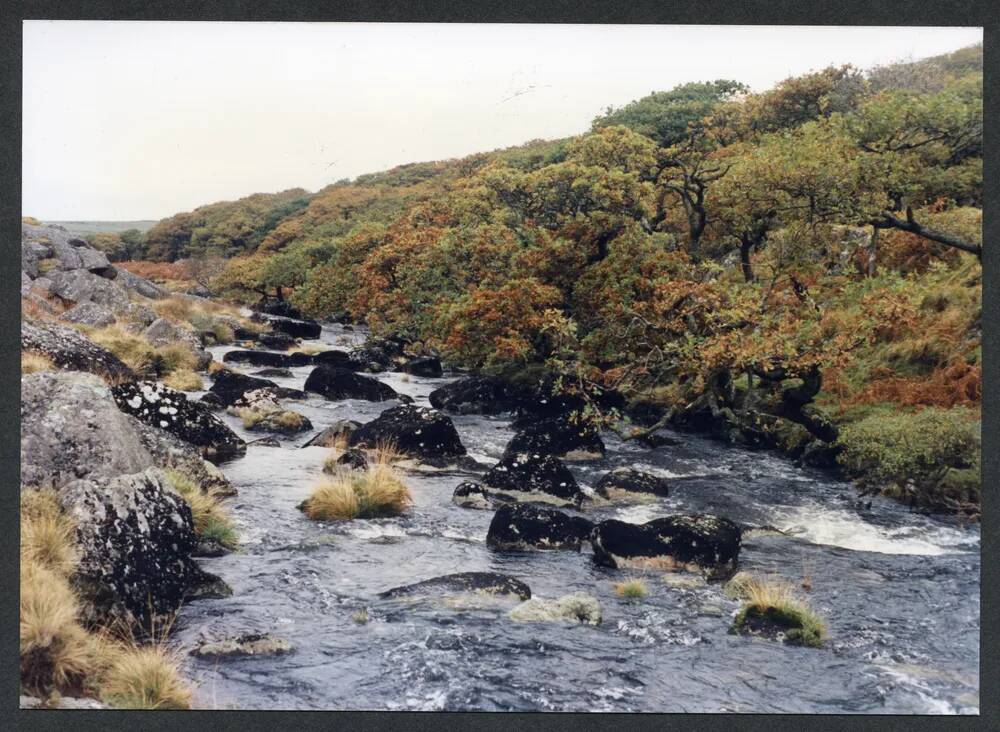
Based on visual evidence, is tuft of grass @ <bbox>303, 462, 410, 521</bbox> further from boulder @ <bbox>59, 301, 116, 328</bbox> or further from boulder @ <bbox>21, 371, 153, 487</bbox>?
boulder @ <bbox>59, 301, 116, 328</bbox>

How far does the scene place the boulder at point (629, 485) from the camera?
32.9 feet

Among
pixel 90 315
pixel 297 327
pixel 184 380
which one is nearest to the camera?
pixel 90 315

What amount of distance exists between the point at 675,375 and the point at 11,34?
1007cm

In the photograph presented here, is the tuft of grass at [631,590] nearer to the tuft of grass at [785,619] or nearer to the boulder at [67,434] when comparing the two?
the tuft of grass at [785,619]

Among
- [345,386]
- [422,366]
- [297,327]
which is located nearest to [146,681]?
[345,386]

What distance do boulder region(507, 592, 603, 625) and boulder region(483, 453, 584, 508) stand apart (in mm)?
2276

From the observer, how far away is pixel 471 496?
32.9 feet

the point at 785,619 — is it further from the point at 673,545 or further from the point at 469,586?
the point at 469,586

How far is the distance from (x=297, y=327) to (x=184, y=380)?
7.17m

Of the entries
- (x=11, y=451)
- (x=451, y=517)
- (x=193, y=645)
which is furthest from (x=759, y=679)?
(x=11, y=451)

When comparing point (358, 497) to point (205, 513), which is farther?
point (358, 497)

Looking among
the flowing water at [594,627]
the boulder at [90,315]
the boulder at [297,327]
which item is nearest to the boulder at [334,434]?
the flowing water at [594,627]

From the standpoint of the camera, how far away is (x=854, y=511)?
30.7 feet

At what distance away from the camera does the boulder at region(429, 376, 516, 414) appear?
13211mm
